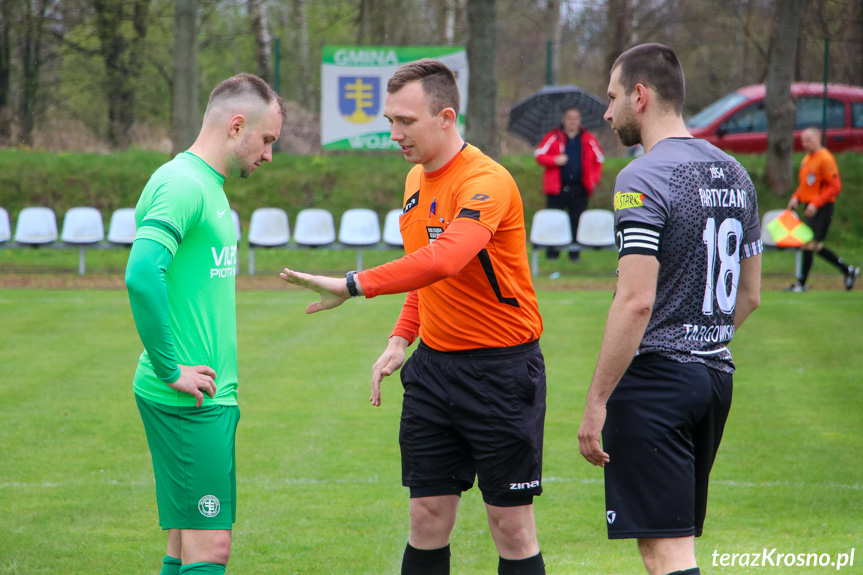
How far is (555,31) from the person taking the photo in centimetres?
3083

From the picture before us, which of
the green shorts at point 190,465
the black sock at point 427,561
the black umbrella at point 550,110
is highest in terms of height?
the black umbrella at point 550,110

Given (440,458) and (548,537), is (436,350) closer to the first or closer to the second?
(440,458)

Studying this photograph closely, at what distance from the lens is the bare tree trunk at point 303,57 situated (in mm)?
22828

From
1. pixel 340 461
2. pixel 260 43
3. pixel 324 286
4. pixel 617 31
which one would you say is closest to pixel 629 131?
pixel 324 286

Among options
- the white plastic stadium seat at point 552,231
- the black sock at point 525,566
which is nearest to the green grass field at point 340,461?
the black sock at point 525,566

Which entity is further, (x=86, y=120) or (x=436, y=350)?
(x=86, y=120)

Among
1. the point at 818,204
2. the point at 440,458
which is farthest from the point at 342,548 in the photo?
the point at 818,204

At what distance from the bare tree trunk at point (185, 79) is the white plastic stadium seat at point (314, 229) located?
9.04 feet

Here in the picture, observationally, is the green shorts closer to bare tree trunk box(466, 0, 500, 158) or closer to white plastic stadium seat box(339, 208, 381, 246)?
white plastic stadium seat box(339, 208, 381, 246)

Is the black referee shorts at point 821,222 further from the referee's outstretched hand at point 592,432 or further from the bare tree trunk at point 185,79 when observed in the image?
the referee's outstretched hand at point 592,432

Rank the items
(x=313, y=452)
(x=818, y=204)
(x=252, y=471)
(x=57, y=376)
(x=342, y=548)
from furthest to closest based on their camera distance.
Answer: (x=818, y=204) → (x=57, y=376) → (x=313, y=452) → (x=252, y=471) → (x=342, y=548)

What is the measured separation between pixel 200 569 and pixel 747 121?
18.8 metres

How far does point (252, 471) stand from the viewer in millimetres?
5977

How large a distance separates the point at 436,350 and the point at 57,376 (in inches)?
239
